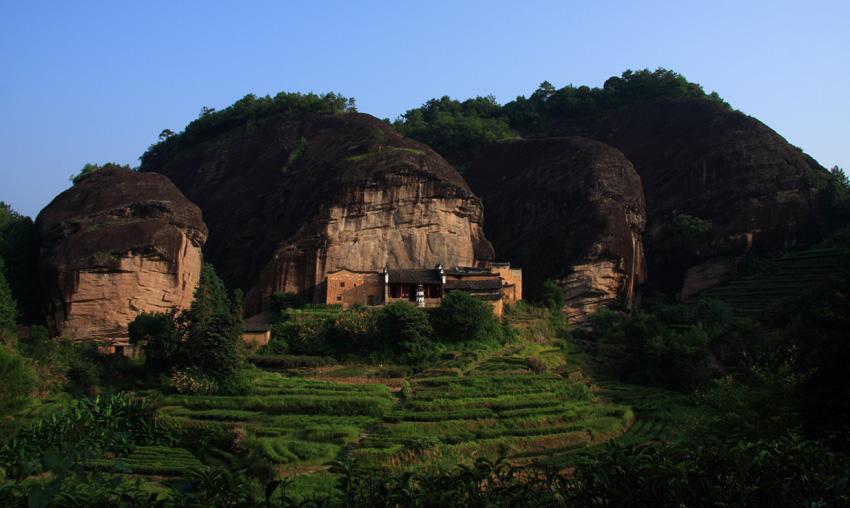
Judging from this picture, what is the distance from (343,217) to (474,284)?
36.9 feet

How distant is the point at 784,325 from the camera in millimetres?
41750

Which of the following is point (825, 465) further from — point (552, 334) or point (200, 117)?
point (200, 117)

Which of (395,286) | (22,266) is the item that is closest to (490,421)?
(395,286)

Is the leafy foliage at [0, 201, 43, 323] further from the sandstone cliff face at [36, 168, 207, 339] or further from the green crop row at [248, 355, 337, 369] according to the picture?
the green crop row at [248, 355, 337, 369]

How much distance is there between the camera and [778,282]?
50.9 metres

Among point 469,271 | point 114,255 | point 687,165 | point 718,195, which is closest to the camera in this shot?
point 114,255

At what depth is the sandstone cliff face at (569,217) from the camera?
5325cm

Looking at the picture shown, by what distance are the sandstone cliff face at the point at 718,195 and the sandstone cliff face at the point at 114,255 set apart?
40.2 metres

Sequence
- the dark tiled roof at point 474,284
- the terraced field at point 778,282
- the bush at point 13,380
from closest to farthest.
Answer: the bush at point 13,380 → the dark tiled roof at point 474,284 → the terraced field at point 778,282

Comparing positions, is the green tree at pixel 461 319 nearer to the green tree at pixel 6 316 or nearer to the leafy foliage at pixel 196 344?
the leafy foliage at pixel 196 344

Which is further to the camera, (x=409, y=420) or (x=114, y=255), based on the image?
(x=114, y=255)

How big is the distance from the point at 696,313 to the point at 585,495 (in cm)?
3849

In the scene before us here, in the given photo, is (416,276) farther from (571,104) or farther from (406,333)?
(571,104)

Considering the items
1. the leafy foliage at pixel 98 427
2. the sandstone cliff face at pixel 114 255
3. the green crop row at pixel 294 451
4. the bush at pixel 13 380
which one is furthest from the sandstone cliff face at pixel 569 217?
the bush at pixel 13 380
